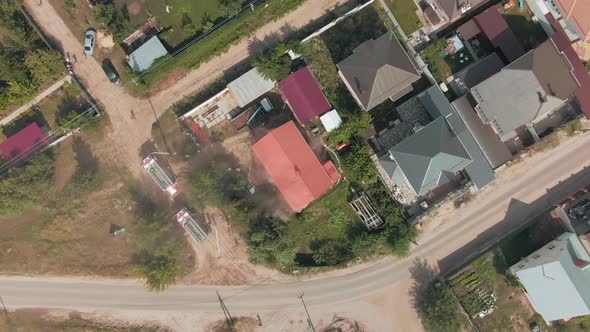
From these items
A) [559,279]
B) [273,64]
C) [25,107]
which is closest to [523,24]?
[559,279]

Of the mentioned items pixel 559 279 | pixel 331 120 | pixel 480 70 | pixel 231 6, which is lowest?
pixel 559 279

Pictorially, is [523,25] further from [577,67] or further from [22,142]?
[22,142]

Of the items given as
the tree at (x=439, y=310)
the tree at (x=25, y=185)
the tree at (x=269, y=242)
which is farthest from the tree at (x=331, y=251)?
the tree at (x=25, y=185)

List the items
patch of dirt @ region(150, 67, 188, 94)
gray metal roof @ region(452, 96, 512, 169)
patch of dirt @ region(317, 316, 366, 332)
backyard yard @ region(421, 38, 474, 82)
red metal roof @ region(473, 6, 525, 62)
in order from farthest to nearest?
patch of dirt @ region(317, 316, 366, 332) < patch of dirt @ region(150, 67, 188, 94) < backyard yard @ region(421, 38, 474, 82) < gray metal roof @ region(452, 96, 512, 169) < red metal roof @ region(473, 6, 525, 62)

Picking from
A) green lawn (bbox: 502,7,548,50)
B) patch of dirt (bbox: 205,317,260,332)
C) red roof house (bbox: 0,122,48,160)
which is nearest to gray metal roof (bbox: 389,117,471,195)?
green lawn (bbox: 502,7,548,50)

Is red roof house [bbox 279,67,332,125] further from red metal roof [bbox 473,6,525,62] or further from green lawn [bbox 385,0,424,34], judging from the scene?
red metal roof [bbox 473,6,525,62]

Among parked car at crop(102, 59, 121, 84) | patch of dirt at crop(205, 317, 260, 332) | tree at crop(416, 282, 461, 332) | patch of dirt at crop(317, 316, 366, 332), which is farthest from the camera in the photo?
patch of dirt at crop(317, 316, 366, 332)

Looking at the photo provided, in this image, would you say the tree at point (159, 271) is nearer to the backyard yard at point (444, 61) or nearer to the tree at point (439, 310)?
the tree at point (439, 310)
